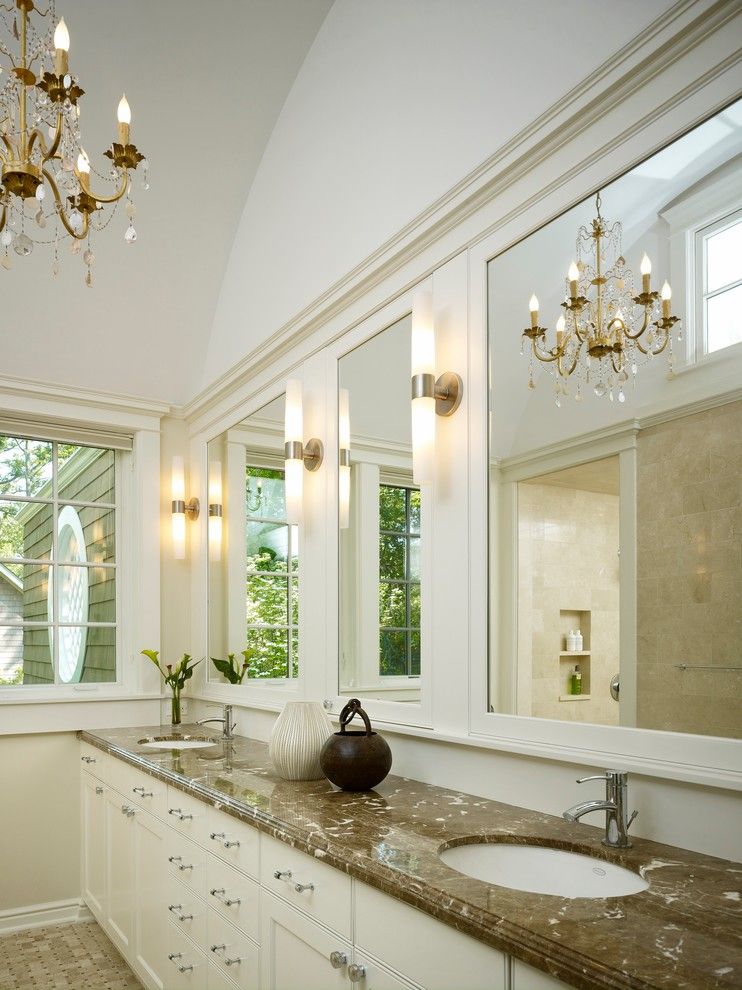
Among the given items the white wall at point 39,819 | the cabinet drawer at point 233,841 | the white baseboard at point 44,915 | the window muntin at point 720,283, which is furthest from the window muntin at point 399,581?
the white baseboard at point 44,915

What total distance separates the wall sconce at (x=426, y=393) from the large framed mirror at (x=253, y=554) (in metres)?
1.00

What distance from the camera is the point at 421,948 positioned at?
57.5 inches

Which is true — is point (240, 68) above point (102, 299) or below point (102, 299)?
above

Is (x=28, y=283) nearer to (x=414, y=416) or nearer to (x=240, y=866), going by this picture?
(x=414, y=416)

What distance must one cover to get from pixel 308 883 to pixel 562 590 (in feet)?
2.82

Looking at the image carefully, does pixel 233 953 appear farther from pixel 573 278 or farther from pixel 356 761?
pixel 573 278

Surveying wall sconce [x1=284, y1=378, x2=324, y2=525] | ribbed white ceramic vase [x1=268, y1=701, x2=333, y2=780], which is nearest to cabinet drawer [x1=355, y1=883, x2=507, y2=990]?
ribbed white ceramic vase [x1=268, y1=701, x2=333, y2=780]

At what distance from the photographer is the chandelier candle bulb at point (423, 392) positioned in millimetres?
2379

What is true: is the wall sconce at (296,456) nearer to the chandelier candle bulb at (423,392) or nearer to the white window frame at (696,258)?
the chandelier candle bulb at (423,392)

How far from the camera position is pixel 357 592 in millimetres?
2818

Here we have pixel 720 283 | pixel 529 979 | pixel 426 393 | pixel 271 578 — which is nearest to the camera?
pixel 529 979

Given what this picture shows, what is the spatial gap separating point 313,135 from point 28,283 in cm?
152

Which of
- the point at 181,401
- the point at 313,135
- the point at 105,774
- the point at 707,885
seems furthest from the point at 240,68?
the point at 707,885

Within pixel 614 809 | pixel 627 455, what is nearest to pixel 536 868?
pixel 614 809
